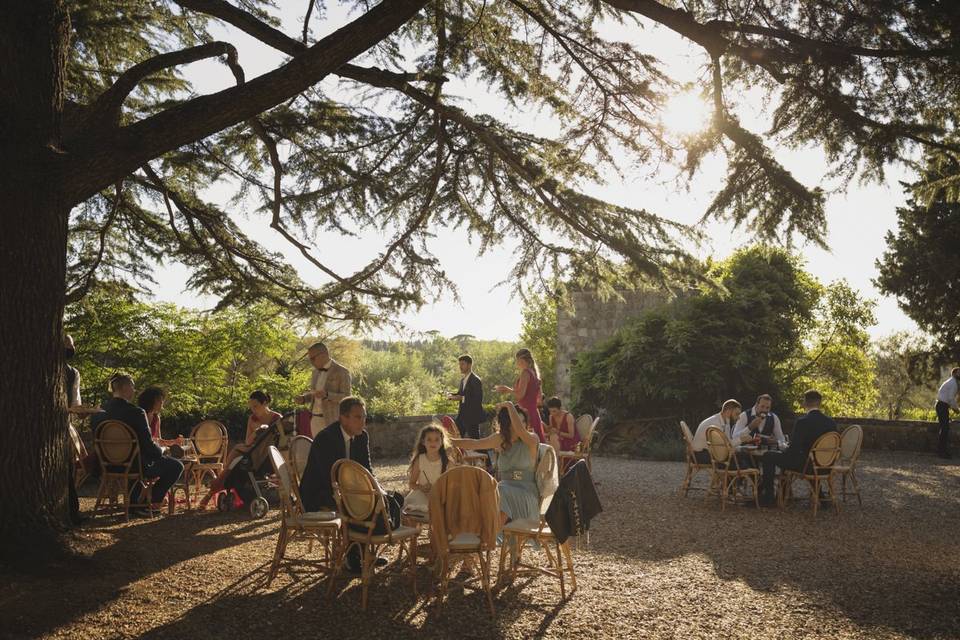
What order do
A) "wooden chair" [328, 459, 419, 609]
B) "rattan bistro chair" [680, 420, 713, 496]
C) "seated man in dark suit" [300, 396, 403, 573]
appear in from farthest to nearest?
"rattan bistro chair" [680, 420, 713, 496], "seated man in dark suit" [300, 396, 403, 573], "wooden chair" [328, 459, 419, 609]

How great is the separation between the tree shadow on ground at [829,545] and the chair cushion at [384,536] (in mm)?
2076

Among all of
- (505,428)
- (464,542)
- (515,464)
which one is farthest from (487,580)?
(505,428)

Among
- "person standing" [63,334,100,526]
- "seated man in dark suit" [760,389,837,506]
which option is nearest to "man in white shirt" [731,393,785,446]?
"seated man in dark suit" [760,389,837,506]

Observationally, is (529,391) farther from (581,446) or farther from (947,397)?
(947,397)

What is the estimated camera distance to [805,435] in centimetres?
847

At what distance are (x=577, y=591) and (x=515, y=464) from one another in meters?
1.08

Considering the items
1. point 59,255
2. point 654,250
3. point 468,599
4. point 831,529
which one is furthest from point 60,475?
point 831,529

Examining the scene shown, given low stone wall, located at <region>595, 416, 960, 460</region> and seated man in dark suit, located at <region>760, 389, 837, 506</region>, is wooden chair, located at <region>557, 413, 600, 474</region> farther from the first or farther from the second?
low stone wall, located at <region>595, 416, 960, 460</region>

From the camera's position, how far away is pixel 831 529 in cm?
763

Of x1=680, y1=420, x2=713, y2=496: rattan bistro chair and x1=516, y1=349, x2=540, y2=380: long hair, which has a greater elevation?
x1=516, y1=349, x2=540, y2=380: long hair

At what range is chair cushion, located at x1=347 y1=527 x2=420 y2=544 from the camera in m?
5.00

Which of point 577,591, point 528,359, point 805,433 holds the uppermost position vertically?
point 528,359

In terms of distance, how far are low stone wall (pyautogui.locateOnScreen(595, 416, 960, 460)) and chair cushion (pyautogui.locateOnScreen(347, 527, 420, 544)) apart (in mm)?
9679

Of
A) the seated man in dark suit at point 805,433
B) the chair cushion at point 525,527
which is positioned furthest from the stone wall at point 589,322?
the chair cushion at point 525,527
